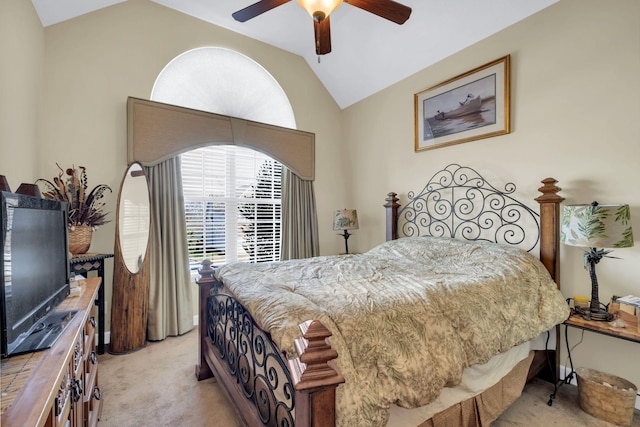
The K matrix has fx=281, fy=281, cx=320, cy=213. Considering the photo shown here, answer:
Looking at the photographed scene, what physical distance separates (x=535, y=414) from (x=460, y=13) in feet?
10.7

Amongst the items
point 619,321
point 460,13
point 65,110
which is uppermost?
point 460,13

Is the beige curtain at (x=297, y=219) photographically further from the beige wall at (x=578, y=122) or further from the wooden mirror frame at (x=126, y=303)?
the beige wall at (x=578, y=122)

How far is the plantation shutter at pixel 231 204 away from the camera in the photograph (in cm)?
329

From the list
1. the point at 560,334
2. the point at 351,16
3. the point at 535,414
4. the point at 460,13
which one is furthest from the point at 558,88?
the point at 535,414

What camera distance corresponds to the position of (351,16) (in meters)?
3.12

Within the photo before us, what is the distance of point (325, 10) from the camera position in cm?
174

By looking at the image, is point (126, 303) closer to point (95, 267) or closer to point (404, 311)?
point (95, 267)

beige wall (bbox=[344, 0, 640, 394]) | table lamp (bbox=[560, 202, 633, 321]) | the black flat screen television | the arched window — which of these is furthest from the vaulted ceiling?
the black flat screen television

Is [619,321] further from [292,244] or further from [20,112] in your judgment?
[20,112]

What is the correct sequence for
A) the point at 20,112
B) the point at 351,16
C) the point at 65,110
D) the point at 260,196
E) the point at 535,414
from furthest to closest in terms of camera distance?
the point at 260,196 < the point at 351,16 < the point at 65,110 < the point at 20,112 < the point at 535,414

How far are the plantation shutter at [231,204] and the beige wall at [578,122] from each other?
2.39m

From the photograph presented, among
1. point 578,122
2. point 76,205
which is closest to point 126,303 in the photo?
point 76,205

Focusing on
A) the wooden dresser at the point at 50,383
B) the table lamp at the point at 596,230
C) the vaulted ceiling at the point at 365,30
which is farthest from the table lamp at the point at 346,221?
the wooden dresser at the point at 50,383

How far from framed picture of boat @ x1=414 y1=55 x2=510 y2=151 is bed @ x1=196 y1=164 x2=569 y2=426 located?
447 mm
